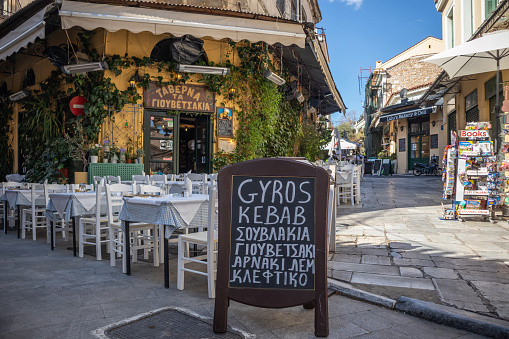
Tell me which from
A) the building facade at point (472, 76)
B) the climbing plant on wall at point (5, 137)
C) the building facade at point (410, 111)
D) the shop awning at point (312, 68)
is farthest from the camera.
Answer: the building facade at point (410, 111)

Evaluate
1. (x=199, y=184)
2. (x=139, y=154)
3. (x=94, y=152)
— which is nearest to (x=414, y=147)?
(x=139, y=154)

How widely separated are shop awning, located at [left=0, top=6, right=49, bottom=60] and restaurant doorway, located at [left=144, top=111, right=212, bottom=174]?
302 centimetres

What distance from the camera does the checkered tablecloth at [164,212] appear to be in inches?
143

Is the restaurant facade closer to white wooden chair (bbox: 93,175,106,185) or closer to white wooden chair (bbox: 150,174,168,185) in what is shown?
white wooden chair (bbox: 93,175,106,185)

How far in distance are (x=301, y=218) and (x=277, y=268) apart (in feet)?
1.22

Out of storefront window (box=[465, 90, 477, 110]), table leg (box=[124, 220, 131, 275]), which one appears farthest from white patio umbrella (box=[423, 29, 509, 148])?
table leg (box=[124, 220, 131, 275])

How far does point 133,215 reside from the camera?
155 inches

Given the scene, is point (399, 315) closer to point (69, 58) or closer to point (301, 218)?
point (301, 218)

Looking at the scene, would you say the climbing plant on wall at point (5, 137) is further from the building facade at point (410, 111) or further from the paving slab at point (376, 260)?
the building facade at point (410, 111)

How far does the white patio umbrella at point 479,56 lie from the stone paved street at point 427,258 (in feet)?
9.55

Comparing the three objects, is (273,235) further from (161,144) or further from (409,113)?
(409,113)

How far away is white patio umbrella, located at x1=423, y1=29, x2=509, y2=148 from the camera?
6.51 m

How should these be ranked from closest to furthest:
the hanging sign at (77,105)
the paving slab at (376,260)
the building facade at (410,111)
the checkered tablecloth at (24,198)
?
1. the paving slab at (376,260)
2. the checkered tablecloth at (24,198)
3. the hanging sign at (77,105)
4. the building facade at (410,111)

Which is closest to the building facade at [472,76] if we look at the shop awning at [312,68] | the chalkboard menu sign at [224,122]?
the shop awning at [312,68]
